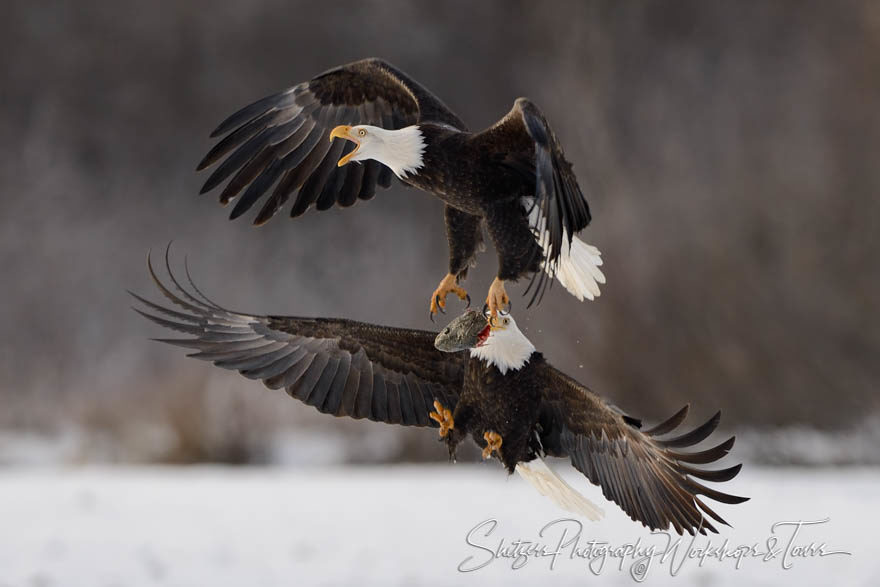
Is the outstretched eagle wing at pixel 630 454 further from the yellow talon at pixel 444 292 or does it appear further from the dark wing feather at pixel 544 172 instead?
the dark wing feather at pixel 544 172

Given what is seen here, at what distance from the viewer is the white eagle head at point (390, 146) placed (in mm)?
2154

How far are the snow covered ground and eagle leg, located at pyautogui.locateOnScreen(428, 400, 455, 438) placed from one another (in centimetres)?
165

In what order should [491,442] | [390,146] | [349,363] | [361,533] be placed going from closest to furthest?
1. [390,146]
2. [491,442]
3. [349,363]
4. [361,533]

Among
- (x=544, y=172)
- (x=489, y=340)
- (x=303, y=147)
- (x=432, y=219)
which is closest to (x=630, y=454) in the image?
(x=489, y=340)

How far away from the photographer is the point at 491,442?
2.33 meters

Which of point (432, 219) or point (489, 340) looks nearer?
point (489, 340)

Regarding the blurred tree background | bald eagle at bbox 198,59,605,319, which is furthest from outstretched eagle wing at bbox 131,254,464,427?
the blurred tree background

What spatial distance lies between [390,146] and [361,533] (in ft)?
10.1

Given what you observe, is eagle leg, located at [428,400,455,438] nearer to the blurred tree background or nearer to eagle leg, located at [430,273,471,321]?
eagle leg, located at [430,273,471,321]

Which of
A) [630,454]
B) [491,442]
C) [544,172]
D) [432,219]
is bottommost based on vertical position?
[491,442]

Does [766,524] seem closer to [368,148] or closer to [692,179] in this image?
[692,179]

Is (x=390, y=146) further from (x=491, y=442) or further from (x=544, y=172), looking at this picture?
(x=491, y=442)

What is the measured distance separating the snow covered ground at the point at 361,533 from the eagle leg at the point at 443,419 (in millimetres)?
1648

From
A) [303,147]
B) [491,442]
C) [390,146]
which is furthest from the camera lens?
[303,147]
